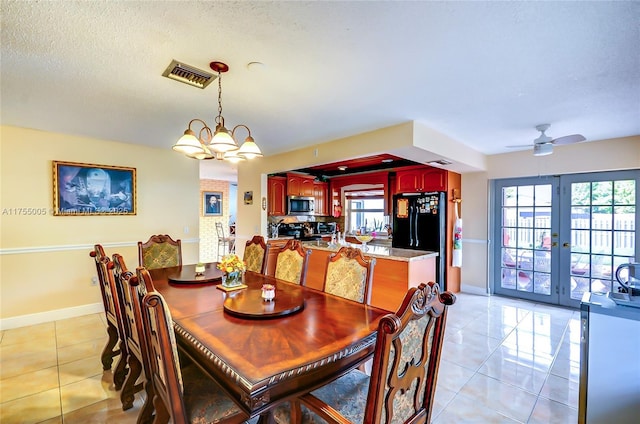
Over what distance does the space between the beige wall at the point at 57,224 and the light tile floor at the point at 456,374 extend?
428 mm

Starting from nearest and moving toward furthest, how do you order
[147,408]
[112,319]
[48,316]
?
[147,408]
[112,319]
[48,316]

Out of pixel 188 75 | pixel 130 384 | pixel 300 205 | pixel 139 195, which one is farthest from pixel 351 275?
pixel 300 205

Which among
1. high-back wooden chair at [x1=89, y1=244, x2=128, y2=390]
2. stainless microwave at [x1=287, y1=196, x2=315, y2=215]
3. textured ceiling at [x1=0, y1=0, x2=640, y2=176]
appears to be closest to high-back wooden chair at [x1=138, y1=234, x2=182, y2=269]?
high-back wooden chair at [x1=89, y1=244, x2=128, y2=390]

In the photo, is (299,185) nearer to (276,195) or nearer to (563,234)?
(276,195)

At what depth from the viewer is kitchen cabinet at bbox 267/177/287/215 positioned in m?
5.80

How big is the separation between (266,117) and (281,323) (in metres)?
2.18

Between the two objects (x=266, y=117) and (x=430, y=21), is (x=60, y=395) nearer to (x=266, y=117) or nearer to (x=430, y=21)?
(x=266, y=117)

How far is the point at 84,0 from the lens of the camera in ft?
4.60

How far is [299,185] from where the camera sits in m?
6.21

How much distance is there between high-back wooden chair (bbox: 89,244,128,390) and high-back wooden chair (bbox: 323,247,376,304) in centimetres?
154

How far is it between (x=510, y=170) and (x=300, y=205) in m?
3.82

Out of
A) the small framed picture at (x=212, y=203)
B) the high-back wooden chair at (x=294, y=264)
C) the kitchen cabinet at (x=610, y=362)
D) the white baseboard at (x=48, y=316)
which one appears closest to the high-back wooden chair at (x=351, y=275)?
the high-back wooden chair at (x=294, y=264)

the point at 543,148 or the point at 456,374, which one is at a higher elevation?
the point at 543,148

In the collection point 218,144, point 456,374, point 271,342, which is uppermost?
point 218,144
